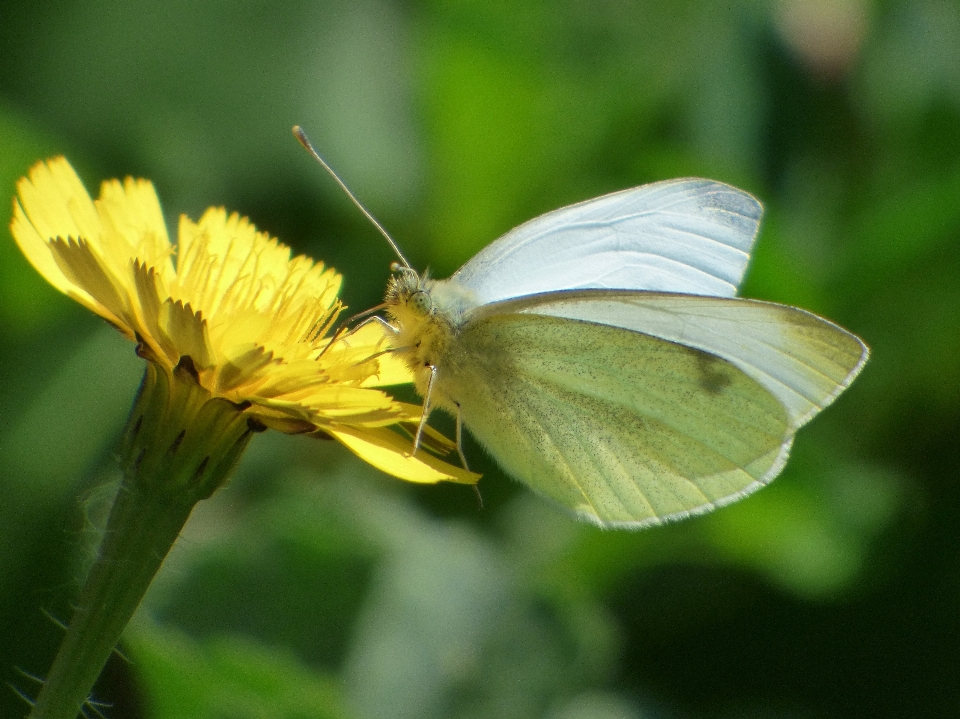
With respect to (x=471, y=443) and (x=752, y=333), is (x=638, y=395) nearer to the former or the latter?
(x=752, y=333)

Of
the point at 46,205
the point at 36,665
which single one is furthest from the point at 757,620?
the point at 46,205

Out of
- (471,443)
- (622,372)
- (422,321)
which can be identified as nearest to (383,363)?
(422,321)

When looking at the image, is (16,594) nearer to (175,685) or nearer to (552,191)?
(175,685)

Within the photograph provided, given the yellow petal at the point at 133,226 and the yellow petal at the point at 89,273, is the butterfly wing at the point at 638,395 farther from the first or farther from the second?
the yellow petal at the point at 89,273

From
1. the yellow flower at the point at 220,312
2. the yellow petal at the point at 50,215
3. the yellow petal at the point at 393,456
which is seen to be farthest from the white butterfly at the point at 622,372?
the yellow petal at the point at 50,215

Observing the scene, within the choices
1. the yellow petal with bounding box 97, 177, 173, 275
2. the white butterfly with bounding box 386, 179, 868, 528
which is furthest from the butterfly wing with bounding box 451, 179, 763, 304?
the yellow petal with bounding box 97, 177, 173, 275

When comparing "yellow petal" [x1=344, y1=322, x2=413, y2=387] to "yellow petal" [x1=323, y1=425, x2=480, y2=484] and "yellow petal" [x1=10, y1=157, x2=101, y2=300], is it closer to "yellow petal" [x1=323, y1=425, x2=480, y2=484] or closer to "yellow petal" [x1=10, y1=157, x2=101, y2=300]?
"yellow petal" [x1=323, y1=425, x2=480, y2=484]
